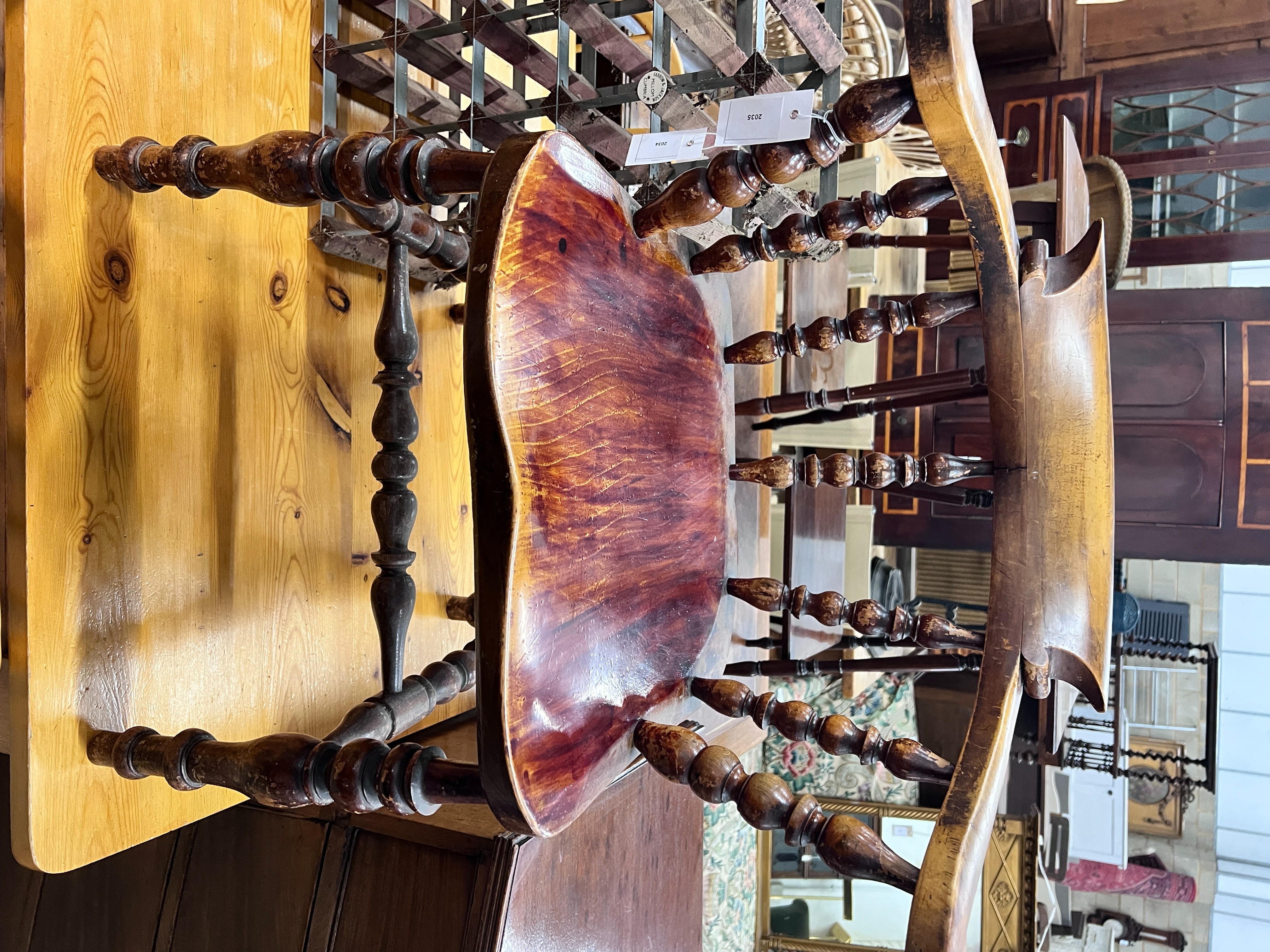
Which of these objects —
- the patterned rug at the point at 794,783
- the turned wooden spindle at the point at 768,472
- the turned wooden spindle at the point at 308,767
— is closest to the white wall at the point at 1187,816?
the patterned rug at the point at 794,783

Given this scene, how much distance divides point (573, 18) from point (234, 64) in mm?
352

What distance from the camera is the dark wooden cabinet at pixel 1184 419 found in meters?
2.94

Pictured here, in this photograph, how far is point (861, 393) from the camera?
104 centimetres

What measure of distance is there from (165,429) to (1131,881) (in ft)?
16.7

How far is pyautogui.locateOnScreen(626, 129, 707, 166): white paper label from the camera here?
2.50 feet

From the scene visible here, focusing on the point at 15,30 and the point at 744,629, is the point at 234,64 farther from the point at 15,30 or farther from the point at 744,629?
the point at 744,629

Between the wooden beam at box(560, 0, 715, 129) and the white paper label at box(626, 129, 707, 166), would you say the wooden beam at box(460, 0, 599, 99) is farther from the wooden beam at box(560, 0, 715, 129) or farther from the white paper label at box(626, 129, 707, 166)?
the white paper label at box(626, 129, 707, 166)

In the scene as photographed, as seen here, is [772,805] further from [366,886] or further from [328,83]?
[328,83]

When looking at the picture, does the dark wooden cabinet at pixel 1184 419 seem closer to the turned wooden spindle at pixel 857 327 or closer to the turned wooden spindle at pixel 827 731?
the turned wooden spindle at pixel 857 327

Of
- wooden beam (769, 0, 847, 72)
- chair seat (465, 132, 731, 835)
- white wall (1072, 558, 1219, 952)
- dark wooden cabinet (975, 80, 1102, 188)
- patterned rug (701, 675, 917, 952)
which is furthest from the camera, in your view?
white wall (1072, 558, 1219, 952)

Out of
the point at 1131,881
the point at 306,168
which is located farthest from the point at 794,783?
the point at 306,168

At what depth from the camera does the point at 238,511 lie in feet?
2.91

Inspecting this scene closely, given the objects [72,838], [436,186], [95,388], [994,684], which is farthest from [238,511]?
[994,684]

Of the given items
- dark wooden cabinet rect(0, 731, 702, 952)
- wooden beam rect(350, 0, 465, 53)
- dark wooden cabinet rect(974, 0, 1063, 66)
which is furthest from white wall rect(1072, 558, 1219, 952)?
wooden beam rect(350, 0, 465, 53)
